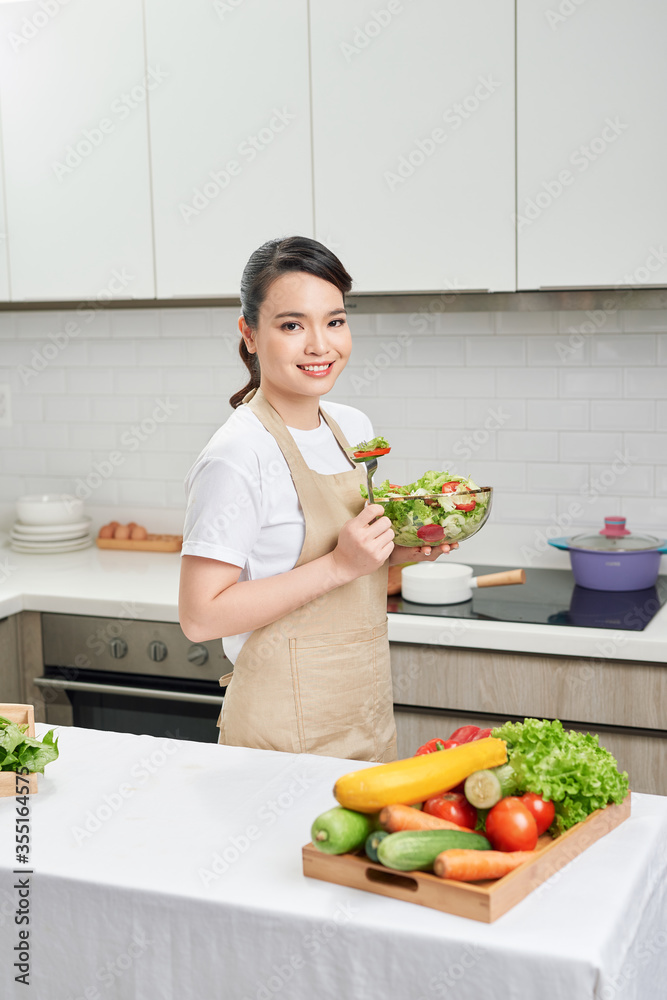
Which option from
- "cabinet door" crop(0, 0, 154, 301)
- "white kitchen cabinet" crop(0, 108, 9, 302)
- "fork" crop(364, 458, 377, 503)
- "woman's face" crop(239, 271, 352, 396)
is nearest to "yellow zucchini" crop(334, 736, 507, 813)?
"fork" crop(364, 458, 377, 503)

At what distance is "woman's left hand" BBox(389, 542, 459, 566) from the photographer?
1.78 meters

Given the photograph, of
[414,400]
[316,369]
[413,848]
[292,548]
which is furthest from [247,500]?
[414,400]

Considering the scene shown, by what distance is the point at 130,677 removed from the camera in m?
2.74

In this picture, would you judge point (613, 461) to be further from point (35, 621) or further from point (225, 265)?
point (35, 621)

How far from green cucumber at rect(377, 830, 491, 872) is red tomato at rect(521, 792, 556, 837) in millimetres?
129

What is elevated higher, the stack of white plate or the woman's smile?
the woman's smile

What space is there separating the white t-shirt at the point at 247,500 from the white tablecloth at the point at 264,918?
39cm

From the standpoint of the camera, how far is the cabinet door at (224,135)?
2580 mm

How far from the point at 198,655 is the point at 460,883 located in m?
1.65

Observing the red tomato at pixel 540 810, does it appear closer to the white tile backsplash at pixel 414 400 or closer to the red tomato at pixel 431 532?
Answer: the red tomato at pixel 431 532

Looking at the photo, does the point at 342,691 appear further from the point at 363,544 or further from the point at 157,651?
the point at 157,651

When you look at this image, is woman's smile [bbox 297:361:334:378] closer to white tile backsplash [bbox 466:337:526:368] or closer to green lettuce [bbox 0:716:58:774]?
green lettuce [bbox 0:716:58:774]

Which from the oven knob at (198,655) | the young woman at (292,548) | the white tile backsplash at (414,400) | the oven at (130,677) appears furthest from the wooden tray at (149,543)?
the young woman at (292,548)

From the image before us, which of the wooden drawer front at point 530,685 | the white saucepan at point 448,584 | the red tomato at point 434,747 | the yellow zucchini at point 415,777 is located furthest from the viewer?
the white saucepan at point 448,584
